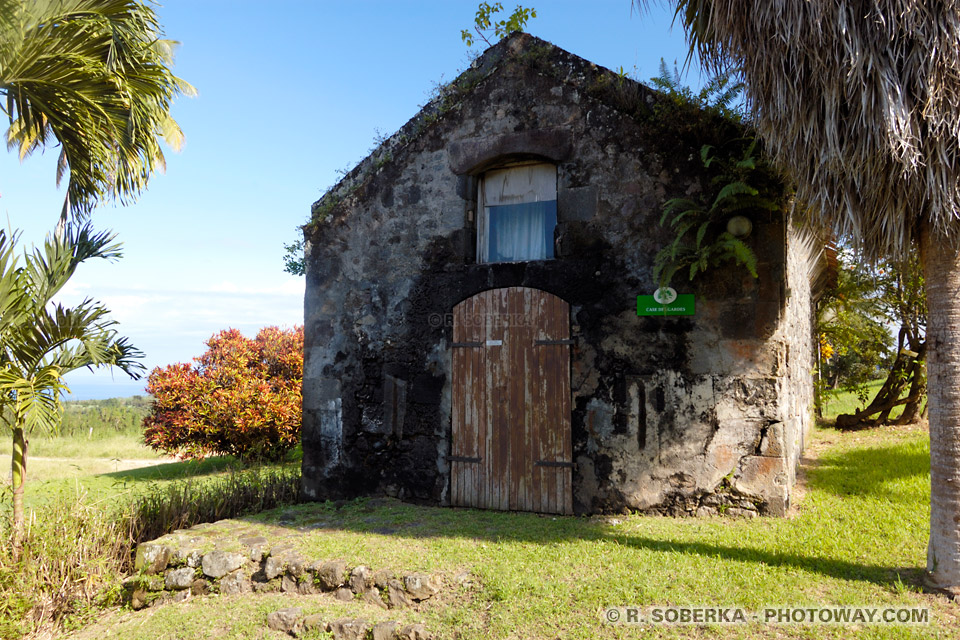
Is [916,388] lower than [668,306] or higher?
lower

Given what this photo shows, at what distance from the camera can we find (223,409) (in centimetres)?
1123

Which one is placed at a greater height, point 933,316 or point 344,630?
point 933,316

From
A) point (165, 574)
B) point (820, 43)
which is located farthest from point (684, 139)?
point (165, 574)

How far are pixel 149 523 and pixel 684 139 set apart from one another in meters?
6.62

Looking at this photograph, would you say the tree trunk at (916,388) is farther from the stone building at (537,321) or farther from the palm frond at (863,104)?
the palm frond at (863,104)

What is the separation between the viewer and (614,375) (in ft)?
21.9

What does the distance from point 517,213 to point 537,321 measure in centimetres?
140

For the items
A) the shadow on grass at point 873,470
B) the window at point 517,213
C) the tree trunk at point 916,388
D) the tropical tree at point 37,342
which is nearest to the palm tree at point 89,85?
the tropical tree at point 37,342

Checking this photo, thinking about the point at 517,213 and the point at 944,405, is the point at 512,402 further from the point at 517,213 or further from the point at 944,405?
the point at 944,405

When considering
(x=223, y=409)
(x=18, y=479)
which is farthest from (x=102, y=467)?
(x=18, y=479)

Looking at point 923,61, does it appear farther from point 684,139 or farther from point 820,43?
point 684,139

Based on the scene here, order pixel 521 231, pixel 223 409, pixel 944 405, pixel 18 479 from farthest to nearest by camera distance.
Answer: pixel 223 409
pixel 521 231
pixel 18 479
pixel 944 405

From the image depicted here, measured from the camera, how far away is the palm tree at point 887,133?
4.26 meters

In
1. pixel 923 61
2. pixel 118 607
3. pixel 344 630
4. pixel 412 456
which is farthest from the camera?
pixel 412 456
